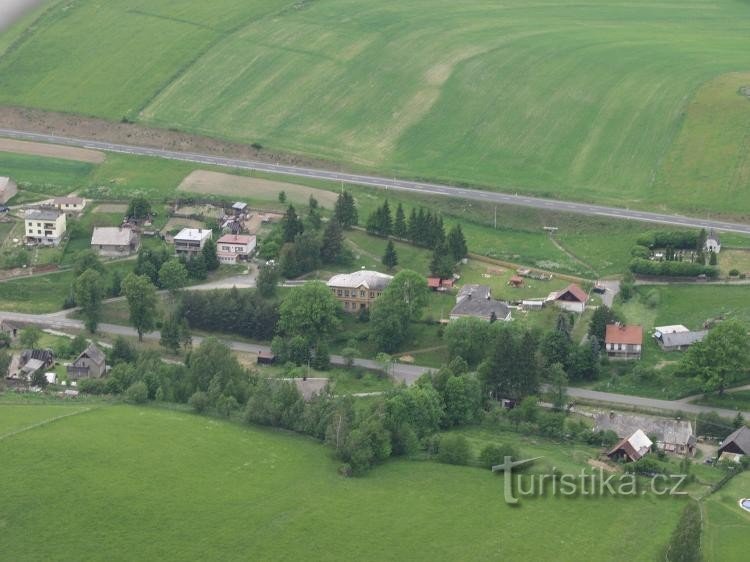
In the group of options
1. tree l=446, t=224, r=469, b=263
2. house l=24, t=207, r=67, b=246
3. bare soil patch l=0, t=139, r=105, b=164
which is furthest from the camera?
bare soil patch l=0, t=139, r=105, b=164

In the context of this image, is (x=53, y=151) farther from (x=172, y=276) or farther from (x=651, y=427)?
(x=651, y=427)

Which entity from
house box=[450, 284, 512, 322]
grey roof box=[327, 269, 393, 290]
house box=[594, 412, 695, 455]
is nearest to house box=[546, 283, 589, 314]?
house box=[450, 284, 512, 322]

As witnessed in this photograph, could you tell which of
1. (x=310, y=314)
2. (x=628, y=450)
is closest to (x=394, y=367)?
(x=310, y=314)

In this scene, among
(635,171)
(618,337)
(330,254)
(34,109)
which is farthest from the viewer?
(34,109)

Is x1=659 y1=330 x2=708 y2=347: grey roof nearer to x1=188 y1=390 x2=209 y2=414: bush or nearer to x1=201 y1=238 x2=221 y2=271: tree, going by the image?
x1=188 y1=390 x2=209 y2=414: bush

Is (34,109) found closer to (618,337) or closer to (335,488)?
(618,337)

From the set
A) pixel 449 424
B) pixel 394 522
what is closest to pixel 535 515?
pixel 394 522

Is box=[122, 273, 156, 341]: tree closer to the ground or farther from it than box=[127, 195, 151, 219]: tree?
closer to the ground

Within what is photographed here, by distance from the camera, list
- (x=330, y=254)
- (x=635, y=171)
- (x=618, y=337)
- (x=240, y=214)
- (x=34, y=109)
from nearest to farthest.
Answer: (x=618, y=337)
(x=330, y=254)
(x=240, y=214)
(x=635, y=171)
(x=34, y=109)
